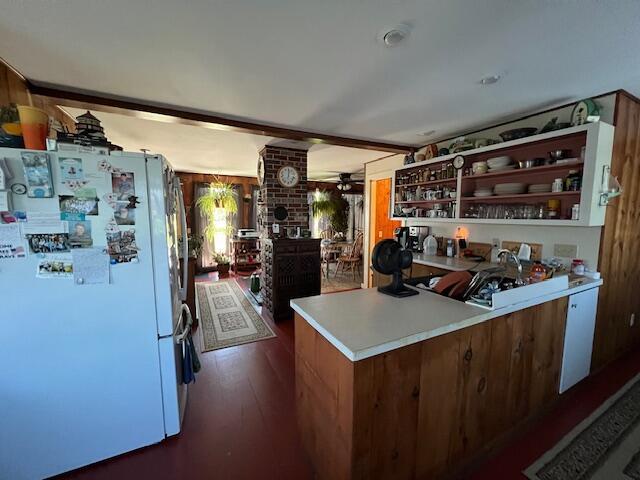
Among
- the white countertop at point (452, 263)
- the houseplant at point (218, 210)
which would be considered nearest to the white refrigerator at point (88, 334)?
the white countertop at point (452, 263)

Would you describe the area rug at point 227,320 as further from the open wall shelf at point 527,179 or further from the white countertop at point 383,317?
the open wall shelf at point 527,179

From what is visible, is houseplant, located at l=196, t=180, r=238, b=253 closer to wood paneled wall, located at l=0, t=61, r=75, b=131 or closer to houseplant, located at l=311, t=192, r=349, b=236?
houseplant, located at l=311, t=192, r=349, b=236

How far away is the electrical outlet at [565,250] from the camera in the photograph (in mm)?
2186

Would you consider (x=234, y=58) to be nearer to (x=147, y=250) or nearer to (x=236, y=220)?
(x=147, y=250)

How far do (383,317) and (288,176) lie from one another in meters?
2.68

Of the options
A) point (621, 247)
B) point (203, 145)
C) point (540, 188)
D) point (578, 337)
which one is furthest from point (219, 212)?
point (621, 247)

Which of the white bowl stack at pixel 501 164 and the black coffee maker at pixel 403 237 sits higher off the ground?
the white bowl stack at pixel 501 164

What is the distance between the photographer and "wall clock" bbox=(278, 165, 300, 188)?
136 inches

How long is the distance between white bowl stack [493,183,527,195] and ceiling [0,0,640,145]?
0.67m

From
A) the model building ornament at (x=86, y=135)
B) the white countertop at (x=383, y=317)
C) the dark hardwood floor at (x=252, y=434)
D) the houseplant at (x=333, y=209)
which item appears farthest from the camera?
the houseplant at (x=333, y=209)

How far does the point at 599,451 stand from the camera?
58.8 inches

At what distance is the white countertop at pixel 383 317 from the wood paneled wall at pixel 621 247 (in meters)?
1.00

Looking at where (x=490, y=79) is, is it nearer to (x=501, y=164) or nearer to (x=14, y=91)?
(x=501, y=164)

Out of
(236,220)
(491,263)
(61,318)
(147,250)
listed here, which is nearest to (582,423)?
(491,263)
